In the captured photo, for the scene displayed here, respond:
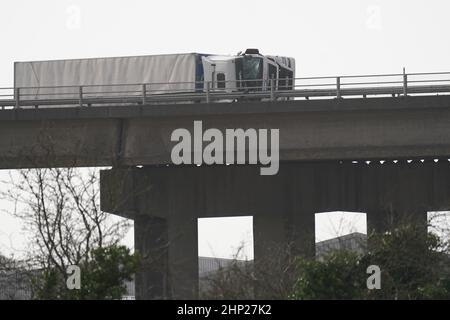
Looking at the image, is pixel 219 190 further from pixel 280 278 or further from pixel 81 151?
pixel 280 278

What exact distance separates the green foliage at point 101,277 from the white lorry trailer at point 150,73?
62.9 ft

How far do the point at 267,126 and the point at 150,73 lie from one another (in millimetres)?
6777

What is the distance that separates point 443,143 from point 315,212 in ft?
19.5

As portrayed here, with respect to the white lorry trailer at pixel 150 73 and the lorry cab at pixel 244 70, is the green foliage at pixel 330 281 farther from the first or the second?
the lorry cab at pixel 244 70

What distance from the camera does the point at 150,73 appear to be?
4678cm

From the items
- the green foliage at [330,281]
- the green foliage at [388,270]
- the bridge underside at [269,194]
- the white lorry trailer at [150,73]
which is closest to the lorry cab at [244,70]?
the white lorry trailer at [150,73]

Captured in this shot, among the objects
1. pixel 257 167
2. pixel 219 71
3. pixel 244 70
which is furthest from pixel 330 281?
pixel 244 70

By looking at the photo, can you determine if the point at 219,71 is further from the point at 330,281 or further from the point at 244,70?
the point at 330,281

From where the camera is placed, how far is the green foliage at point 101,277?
24422mm

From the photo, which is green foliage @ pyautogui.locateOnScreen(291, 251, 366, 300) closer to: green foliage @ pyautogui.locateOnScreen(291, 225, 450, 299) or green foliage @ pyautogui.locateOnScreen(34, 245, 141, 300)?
green foliage @ pyautogui.locateOnScreen(291, 225, 450, 299)
